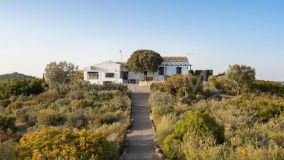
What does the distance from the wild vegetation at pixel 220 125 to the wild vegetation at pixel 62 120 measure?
1893mm

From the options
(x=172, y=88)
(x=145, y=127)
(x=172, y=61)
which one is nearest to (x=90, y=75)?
(x=172, y=61)

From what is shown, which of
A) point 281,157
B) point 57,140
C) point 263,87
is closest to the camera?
A: point 281,157

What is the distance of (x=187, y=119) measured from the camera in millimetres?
14234

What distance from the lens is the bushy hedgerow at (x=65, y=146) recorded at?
10977mm

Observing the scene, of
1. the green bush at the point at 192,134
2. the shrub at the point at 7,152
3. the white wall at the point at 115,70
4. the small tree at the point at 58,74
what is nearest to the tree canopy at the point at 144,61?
the white wall at the point at 115,70

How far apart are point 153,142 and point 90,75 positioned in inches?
1824

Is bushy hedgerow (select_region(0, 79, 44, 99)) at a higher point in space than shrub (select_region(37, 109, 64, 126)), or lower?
higher

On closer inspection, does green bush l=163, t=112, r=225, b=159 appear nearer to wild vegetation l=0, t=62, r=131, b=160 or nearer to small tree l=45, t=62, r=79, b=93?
wild vegetation l=0, t=62, r=131, b=160

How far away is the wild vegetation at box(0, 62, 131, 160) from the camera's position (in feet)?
37.2

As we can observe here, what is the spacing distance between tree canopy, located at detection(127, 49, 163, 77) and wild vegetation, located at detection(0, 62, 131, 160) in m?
13.1

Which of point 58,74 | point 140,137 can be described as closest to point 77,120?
point 140,137

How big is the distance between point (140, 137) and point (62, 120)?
786 cm

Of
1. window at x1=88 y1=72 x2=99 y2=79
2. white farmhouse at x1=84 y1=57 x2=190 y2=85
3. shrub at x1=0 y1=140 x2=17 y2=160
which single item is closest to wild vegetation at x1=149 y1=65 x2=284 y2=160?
shrub at x1=0 y1=140 x2=17 y2=160

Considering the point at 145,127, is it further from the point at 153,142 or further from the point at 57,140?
the point at 57,140
